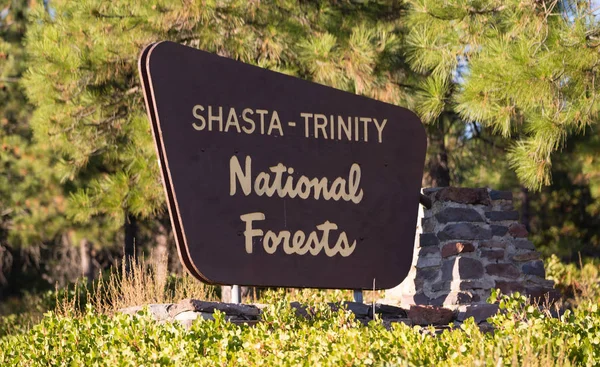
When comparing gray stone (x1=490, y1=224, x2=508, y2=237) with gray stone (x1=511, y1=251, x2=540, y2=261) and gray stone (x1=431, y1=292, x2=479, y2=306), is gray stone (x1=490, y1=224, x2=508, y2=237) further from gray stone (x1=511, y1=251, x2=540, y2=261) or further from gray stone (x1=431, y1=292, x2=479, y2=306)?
gray stone (x1=431, y1=292, x2=479, y2=306)

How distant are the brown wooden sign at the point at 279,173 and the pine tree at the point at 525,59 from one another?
2.64 feet

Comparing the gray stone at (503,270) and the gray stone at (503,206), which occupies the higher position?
the gray stone at (503,206)

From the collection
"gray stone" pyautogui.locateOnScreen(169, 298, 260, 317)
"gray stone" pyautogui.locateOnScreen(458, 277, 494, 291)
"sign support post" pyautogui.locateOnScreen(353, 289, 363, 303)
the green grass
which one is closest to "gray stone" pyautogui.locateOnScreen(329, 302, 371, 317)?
"sign support post" pyautogui.locateOnScreen(353, 289, 363, 303)

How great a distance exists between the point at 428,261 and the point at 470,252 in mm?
442

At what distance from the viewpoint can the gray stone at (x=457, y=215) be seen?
902 centimetres

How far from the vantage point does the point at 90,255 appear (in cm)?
2008

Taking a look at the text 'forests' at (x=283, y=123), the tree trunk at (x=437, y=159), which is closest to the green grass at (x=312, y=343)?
the text 'forests' at (x=283, y=123)

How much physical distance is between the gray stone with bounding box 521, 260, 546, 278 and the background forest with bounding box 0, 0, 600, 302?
789 mm

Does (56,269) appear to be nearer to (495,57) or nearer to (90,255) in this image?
(90,255)

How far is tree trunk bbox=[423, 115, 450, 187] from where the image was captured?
40.1ft

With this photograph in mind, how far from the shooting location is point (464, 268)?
28.8ft

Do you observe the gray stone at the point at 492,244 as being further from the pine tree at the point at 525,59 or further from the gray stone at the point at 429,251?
the pine tree at the point at 525,59

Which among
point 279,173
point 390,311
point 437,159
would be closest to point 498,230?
point 390,311

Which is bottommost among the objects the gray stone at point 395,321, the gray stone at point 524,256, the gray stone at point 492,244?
the gray stone at point 395,321
